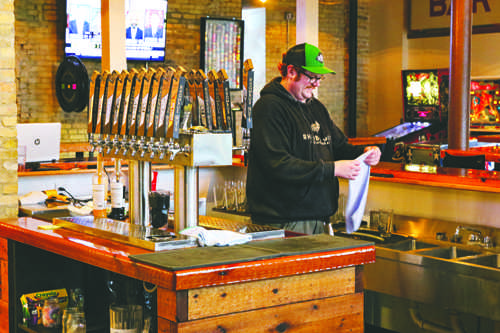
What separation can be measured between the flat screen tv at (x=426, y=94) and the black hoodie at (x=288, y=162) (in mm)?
8687

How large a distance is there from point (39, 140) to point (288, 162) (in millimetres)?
3667

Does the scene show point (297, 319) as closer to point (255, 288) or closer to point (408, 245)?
point (255, 288)

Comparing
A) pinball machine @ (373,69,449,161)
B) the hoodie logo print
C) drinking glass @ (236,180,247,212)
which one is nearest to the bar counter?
the hoodie logo print

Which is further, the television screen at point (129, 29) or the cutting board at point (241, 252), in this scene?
the television screen at point (129, 29)

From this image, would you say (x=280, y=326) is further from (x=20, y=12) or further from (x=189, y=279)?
(x=20, y=12)

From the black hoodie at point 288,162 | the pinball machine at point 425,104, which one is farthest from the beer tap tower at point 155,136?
the pinball machine at point 425,104

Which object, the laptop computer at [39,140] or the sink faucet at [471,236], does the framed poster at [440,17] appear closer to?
the laptop computer at [39,140]

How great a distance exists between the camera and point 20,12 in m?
9.02

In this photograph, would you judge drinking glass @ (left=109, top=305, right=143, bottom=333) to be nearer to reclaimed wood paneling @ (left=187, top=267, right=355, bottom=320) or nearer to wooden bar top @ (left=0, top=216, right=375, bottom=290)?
wooden bar top @ (left=0, top=216, right=375, bottom=290)

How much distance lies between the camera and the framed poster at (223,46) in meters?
10.6

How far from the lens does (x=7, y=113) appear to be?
3.74m

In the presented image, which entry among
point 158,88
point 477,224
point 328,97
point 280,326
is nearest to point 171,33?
point 328,97

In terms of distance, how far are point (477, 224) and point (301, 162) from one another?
1.64m

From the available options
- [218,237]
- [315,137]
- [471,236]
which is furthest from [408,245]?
[218,237]
